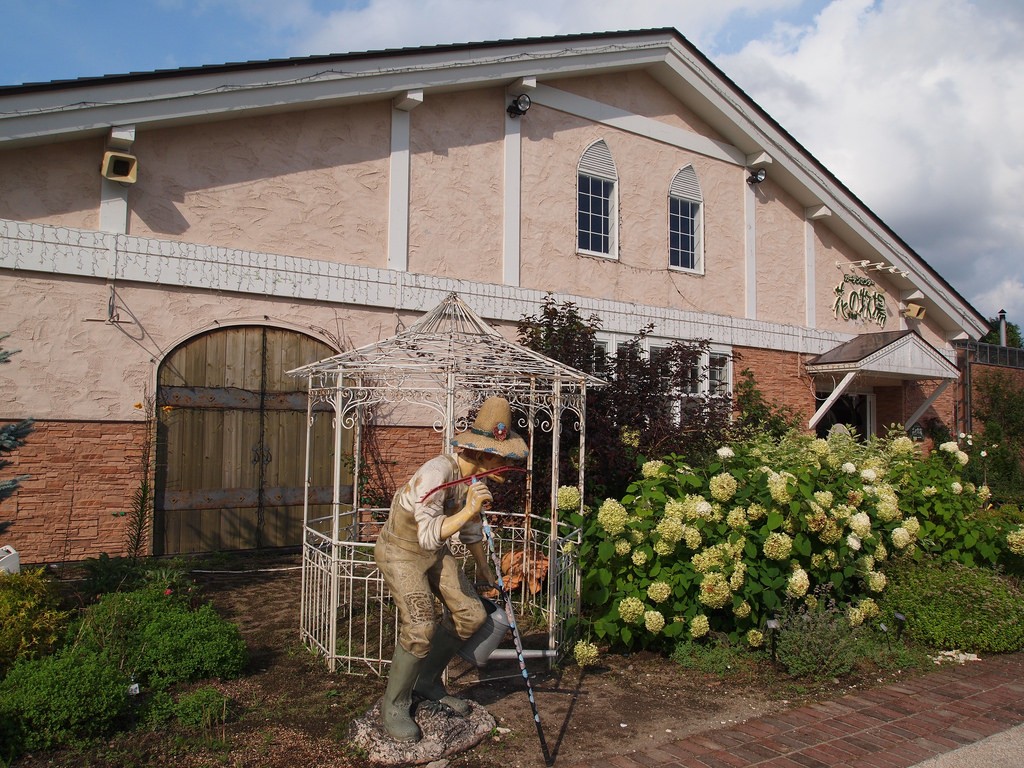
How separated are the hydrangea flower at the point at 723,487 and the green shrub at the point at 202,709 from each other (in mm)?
3741

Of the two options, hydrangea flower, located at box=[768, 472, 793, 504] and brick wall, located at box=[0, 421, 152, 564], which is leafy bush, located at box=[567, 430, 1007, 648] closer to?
hydrangea flower, located at box=[768, 472, 793, 504]

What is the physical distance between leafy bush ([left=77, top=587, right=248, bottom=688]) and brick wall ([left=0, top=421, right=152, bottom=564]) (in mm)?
2854

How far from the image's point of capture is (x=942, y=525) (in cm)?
750

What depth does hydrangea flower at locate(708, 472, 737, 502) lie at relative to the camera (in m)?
6.14

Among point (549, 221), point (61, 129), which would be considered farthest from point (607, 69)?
point (61, 129)

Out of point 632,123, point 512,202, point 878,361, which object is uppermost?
point 632,123

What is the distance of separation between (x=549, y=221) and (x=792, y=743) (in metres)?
8.73

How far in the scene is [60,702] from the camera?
434 centimetres

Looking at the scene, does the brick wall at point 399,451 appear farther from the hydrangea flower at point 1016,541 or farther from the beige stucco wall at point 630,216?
the hydrangea flower at point 1016,541

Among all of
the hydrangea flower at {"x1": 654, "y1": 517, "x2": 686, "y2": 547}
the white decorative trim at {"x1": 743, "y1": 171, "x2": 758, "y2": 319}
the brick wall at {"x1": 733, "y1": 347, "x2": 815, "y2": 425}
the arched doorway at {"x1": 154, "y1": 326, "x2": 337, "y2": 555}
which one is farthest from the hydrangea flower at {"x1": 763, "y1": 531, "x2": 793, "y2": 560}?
the white decorative trim at {"x1": 743, "y1": 171, "x2": 758, "y2": 319}

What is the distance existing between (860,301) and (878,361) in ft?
7.41

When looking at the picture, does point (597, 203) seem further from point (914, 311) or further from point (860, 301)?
point (914, 311)

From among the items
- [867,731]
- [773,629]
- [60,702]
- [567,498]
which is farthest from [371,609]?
[867,731]

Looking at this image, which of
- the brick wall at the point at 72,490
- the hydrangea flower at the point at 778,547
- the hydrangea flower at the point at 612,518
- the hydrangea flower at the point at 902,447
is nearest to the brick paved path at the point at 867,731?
the hydrangea flower at the point at 778,547
